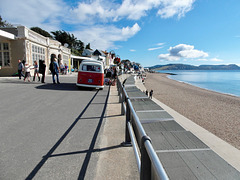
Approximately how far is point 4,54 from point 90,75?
575 inches

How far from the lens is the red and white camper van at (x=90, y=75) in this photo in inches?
398

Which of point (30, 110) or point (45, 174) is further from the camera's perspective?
point (30, 110)

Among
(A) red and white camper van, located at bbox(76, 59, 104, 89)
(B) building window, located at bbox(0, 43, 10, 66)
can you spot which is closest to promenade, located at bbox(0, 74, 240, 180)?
(A) red and white camper van, located at bbox(76, 59, 104, 89)

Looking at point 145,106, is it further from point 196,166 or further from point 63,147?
point 196,166

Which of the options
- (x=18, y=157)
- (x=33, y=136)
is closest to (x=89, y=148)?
(x=18, y=157)

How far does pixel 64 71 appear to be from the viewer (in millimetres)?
25922

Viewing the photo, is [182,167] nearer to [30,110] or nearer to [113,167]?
[113,167]

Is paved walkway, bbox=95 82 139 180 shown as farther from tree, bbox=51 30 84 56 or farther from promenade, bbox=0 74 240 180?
tree, bbox=51 30 84 56

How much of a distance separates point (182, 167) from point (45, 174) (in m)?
1.98

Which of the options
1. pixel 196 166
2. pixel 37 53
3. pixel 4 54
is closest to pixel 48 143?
pixel 196 166

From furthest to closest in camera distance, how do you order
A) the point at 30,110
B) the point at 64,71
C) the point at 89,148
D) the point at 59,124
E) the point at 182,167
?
the point at 64,71, the point at 30,110, the point at 59,124, the point at 89,148, the point at 182,167

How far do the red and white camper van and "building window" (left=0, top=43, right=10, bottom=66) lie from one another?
1356cm

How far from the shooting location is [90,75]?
1010 cm

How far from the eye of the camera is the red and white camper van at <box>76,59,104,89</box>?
398 inches
